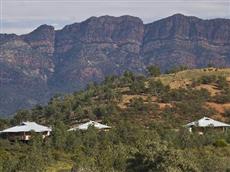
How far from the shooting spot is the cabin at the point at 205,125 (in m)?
97.3

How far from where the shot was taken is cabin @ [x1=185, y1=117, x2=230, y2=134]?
97312 millimetres

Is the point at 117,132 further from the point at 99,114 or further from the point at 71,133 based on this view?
the point at 99,114

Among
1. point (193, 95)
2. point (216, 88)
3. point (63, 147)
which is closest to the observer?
point (63, 147)

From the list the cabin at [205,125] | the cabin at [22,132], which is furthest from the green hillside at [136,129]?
the cabin at [205,125]

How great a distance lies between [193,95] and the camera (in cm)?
12188

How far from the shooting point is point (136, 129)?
85125 mm

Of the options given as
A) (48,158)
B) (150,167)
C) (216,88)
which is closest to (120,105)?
(216,88)

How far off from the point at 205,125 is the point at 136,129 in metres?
19.4

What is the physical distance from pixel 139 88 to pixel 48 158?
187ft

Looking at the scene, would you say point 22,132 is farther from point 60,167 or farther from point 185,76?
point 185,76

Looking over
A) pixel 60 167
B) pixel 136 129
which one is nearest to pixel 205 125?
pixel 136 129

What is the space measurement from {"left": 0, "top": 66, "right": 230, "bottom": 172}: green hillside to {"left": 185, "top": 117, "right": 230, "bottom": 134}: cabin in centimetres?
281

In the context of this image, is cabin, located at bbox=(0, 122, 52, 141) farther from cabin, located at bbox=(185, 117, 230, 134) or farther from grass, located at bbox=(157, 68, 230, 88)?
grass, located at bbox=(157, 68, 230, 88)

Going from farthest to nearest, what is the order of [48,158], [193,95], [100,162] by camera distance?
[193,95], [48,158], [100,162]
